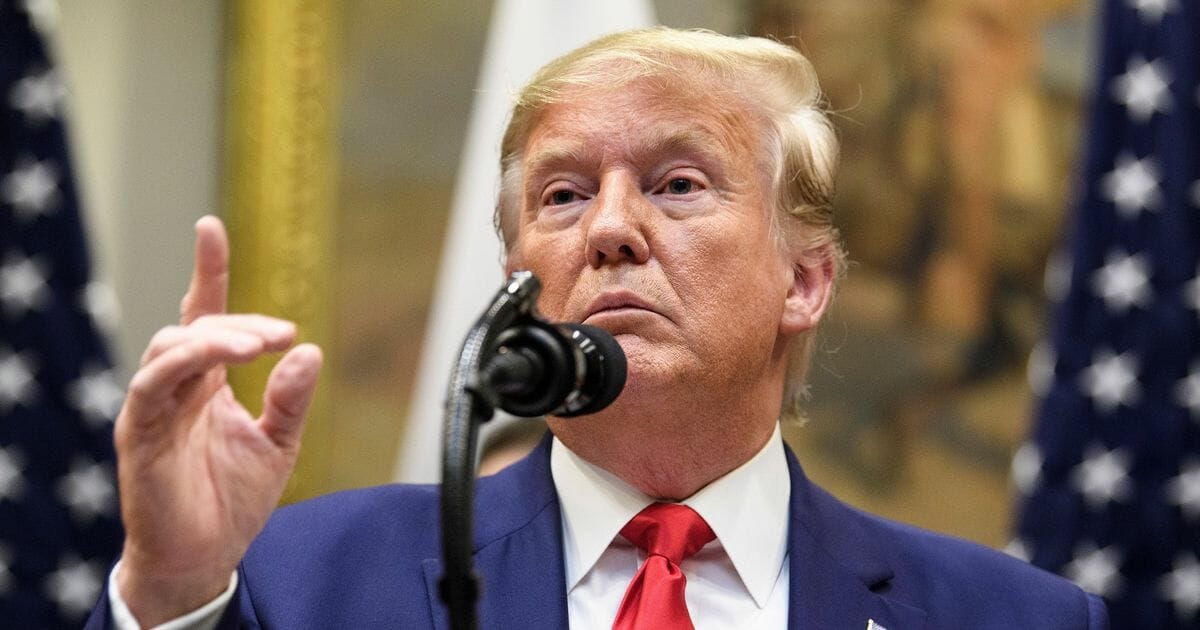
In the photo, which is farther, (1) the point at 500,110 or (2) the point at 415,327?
(2) the point at 415,327

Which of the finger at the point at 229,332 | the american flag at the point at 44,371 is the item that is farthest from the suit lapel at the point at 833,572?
the american flag at the point at 44,371

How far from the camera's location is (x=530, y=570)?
2.46m

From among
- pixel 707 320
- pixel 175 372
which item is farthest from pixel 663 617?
pixel 175 372

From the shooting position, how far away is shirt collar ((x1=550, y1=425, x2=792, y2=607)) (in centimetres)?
251

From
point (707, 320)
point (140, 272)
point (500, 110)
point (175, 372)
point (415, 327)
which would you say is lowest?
point (415, 327)

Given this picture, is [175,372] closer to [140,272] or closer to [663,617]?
[663,617]

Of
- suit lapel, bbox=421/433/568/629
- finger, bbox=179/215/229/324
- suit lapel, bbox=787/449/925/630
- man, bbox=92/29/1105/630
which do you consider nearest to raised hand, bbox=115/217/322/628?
finger, bbox=179/215/229/324

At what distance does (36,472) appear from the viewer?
459cm

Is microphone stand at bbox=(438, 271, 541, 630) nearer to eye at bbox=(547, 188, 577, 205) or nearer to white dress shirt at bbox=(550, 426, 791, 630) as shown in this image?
white dress shirt at bbox=(550, 426, 791, 630)

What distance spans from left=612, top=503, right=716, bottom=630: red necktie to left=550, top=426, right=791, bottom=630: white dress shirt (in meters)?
0.03

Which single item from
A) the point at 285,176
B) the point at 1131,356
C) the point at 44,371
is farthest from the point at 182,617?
the point at 285,176

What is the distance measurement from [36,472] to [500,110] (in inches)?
79.5

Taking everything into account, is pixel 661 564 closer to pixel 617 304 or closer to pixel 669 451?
pixel 669 451

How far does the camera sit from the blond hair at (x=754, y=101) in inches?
108
